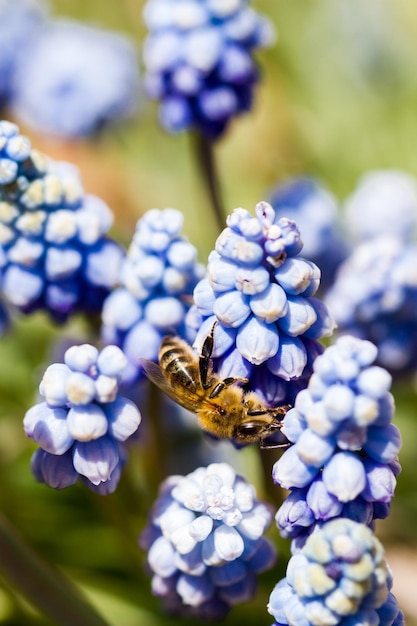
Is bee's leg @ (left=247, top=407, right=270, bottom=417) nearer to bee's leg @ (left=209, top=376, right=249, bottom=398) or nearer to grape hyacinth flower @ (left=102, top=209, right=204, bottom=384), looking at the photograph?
bee's leg @ (left=209, top=376, right=249, bottom=398)

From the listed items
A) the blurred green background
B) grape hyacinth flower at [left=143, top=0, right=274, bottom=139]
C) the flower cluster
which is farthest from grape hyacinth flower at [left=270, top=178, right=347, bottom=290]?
the flower cluster

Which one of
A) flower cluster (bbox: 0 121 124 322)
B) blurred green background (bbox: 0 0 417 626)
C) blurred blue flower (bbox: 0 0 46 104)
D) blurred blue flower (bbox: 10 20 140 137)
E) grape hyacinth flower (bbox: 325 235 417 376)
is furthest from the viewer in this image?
blurred blue flower (bbox: 0 0 46 104)

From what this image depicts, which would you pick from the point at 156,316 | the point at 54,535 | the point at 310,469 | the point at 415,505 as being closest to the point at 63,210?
the point at 156,316

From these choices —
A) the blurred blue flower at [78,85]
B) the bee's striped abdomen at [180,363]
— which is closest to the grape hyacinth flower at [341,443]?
the bee's striped abdomen at [180,363]

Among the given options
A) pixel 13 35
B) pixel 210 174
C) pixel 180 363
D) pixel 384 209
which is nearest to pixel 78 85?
pixel 13 35

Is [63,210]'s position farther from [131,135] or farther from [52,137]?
[131,135]

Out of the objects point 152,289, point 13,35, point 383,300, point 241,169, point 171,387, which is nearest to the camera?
point 171,387

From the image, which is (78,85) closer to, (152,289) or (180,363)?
(152,289)
